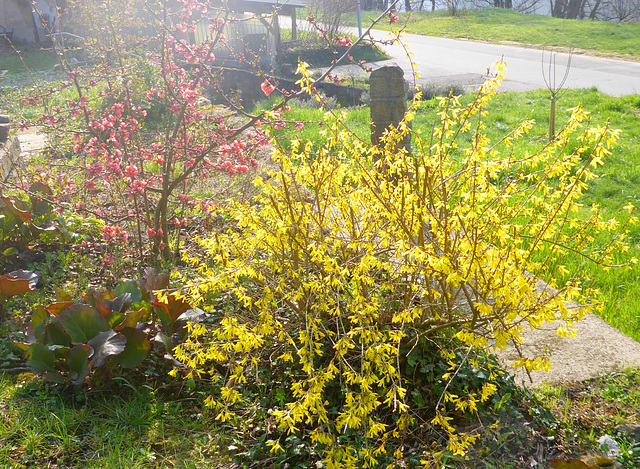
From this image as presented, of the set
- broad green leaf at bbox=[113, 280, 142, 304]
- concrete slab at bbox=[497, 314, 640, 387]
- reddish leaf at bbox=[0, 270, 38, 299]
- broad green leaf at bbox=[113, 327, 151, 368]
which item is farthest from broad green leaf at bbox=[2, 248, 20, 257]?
concrete slab at bbox=[497, 314, 640, 387]

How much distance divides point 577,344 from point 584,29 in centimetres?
2205

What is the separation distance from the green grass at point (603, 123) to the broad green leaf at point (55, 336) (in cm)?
174

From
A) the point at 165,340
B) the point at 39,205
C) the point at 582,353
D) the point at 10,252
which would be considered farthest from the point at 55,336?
the point at 582,353

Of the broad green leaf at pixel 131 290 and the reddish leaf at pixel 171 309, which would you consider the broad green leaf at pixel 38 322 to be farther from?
the reddish leaf at pixel 171 309

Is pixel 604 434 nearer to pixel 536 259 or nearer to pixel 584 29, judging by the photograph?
pixel 536 259

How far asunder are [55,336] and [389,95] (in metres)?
3.31

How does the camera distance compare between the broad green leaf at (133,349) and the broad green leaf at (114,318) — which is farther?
the broad green leaf at (114,318)

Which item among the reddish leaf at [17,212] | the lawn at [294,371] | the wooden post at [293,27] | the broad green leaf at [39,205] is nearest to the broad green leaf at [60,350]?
the lawn at [294,371]

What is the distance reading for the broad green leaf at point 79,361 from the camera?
2600 millimetres

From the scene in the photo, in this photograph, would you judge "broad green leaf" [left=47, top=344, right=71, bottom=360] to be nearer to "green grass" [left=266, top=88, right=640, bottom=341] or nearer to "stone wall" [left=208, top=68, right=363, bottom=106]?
"green grass" [left=266, top=88, right=640, bottom=341]

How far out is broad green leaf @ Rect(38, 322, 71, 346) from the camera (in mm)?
2715

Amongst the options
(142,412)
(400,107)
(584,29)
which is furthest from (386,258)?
(584,29)

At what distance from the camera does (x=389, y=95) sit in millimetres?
4652

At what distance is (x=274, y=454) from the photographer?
245cm
